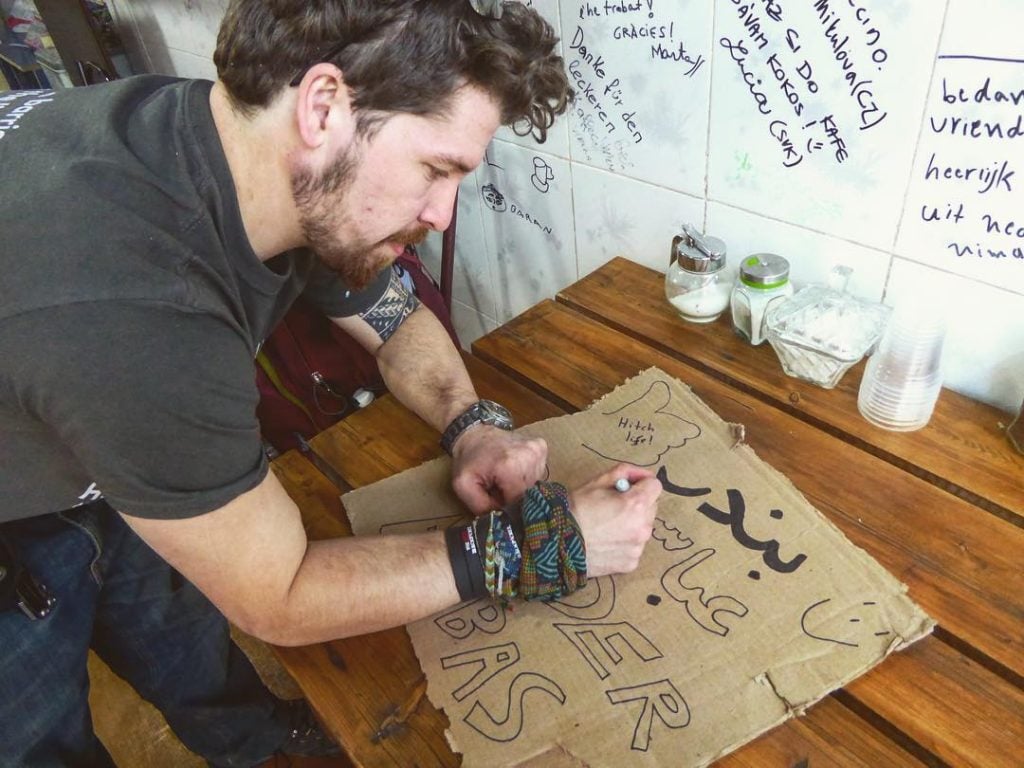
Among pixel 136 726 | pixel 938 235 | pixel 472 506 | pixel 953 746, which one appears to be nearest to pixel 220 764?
pixel 136 726

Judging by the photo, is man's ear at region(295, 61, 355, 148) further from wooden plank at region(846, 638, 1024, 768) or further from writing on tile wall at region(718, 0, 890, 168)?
wooden plank at region(846, 638, 1024, 768)

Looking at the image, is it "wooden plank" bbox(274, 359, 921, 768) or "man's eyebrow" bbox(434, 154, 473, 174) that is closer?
"wooden plank" bbox(274, 359, 921, 768)

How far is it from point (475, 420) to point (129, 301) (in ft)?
1.26

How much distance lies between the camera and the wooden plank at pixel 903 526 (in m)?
0.55

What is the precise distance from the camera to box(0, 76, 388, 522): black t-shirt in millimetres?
519

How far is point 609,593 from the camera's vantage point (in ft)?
2.11

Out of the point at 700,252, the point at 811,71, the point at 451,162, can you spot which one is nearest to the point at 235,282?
the point at 451,162

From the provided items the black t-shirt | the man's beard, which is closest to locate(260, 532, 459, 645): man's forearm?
the black t-shirt

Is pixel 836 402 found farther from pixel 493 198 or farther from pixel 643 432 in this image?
pixel 493 198

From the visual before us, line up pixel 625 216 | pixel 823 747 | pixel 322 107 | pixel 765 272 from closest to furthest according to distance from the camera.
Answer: pixel 823 747
pixel 322 107
pixel 765 272
pixel 625 216

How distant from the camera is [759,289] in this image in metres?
0.85

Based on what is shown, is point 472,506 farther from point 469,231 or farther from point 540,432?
point 469,231

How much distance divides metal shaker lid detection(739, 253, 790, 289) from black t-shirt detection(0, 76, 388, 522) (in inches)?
22.6

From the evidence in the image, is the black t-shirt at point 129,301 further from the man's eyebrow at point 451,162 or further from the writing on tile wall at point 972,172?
the writing on tile wall at point 972,172
